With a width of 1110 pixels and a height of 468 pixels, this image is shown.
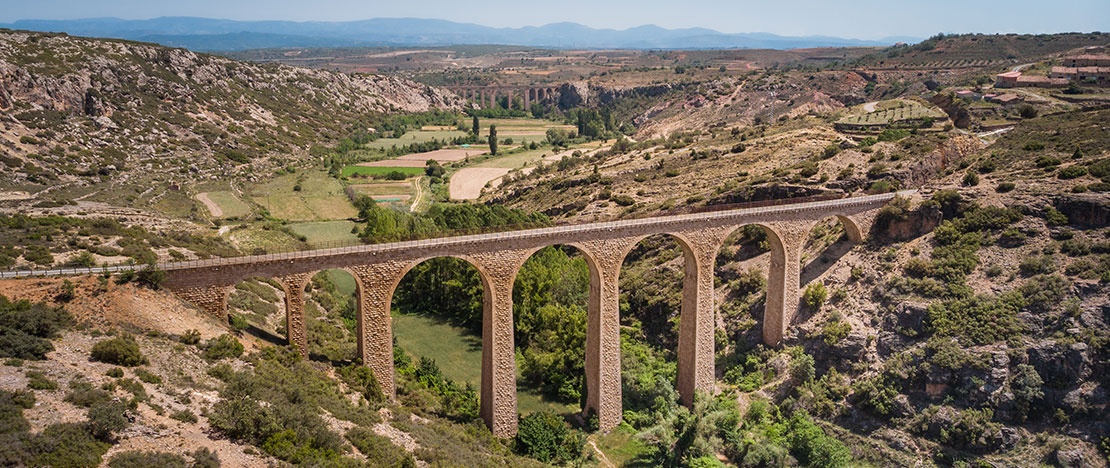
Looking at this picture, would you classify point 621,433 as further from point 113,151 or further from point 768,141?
point 113,151

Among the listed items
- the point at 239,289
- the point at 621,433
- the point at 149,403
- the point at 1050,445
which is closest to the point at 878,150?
the point at 1050,445

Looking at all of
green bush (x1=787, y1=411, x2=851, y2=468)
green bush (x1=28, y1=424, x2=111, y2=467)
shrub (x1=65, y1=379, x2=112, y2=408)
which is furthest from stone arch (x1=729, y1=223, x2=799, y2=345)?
green bush (x1=28, y1=424, x2=111, y2=467)

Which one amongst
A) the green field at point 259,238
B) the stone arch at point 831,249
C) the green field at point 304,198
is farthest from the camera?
the green field at point 304,198

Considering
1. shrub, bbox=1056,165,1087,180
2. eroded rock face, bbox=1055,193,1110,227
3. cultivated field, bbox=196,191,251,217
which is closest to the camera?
eroded rock face, bbox=1055,193,1110,227

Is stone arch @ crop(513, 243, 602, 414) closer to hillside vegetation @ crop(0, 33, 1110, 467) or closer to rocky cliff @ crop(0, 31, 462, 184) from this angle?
hillside vegetation @ crop(0, 33, 1110, 467)

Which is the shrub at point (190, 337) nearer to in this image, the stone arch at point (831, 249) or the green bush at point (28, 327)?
the green bush at point (28, 327)

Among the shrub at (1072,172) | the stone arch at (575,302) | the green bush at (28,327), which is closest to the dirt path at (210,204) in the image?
the stone arch at (575,302)
